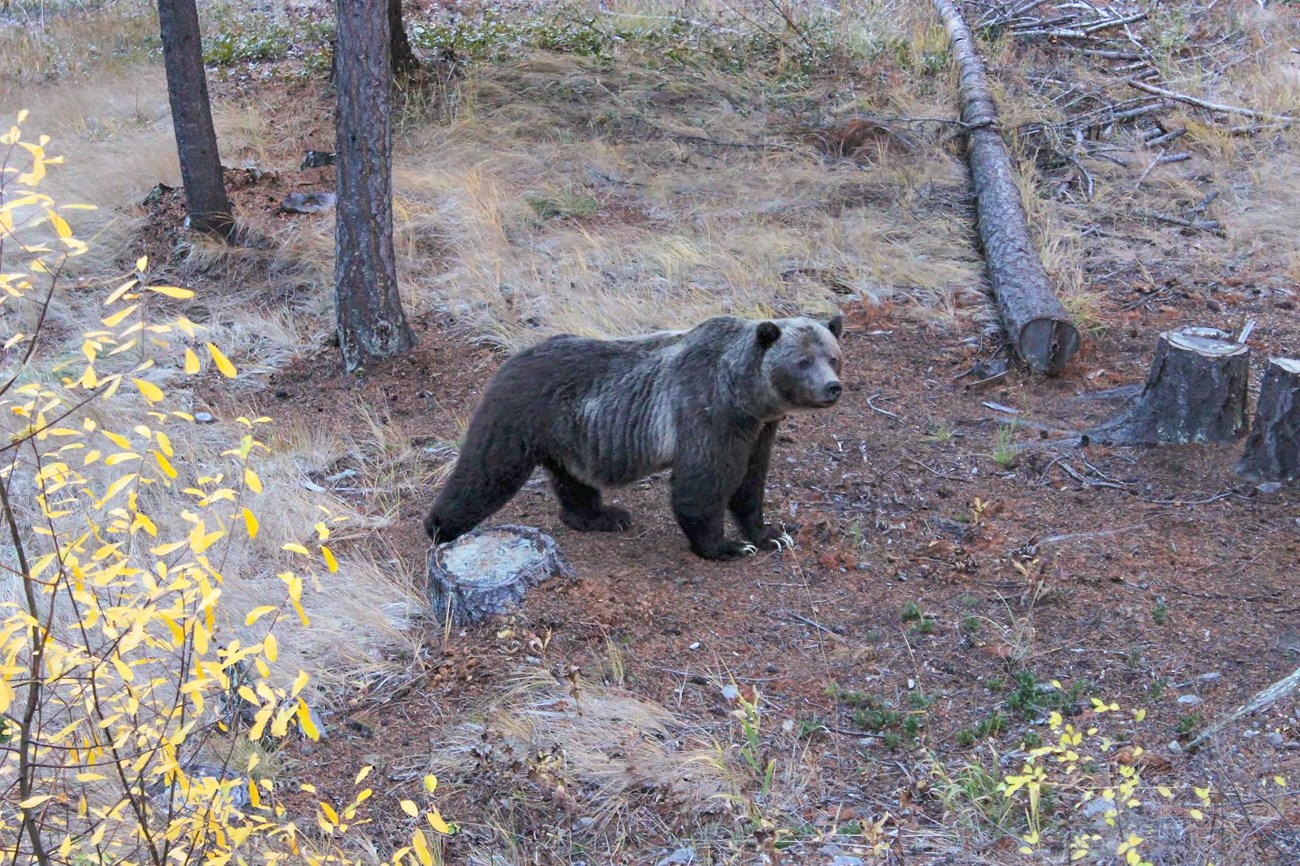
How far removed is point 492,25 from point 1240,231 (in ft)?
28.1

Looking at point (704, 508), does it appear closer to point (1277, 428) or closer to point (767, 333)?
point (767, 333)

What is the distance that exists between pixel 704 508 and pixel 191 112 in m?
6.60

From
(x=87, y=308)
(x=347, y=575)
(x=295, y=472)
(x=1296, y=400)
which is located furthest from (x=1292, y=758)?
(x=87, y=308)

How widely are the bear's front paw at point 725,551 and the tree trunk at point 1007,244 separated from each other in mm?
2757

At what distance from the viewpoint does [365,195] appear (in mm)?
8000

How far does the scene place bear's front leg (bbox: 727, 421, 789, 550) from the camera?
5.97 meters

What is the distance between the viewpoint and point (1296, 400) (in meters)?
5.87

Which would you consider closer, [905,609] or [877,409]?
[905,609]

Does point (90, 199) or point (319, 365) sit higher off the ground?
point (90, 199)

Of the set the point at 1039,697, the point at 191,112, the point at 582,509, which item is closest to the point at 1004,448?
the point at 1039,697

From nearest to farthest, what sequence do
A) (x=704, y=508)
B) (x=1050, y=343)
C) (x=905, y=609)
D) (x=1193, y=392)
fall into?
1. (x=905, y=609)
2. (x=704, y=508)
3. (x=1193, y=392)
4. (x=1050, y=343)

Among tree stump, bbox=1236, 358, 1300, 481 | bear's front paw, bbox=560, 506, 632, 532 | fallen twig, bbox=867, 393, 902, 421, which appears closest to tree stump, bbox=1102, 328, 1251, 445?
tree stump, bbox=1236, 358, 1300, 481

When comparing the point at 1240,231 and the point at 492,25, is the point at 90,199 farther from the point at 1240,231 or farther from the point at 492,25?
the point at 1240,231

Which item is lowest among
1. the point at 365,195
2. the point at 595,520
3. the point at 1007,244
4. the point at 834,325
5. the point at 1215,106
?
the point at 595,520
